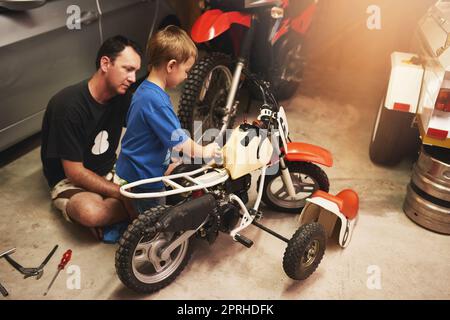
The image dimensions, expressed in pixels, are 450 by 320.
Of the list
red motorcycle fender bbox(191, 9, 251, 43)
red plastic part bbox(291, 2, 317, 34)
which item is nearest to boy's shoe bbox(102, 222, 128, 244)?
red motorcycle fender bbox(191, 9, 251, 43)

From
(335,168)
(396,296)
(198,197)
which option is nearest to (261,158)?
(198,197)

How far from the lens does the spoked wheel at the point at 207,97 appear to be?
3.06m

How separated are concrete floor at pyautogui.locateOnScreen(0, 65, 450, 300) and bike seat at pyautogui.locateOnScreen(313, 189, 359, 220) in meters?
0.17

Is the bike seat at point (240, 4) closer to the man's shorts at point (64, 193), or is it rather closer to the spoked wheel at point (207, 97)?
the spoked wheel at point (207, 97)

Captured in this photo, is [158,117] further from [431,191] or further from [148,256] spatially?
[431,191]

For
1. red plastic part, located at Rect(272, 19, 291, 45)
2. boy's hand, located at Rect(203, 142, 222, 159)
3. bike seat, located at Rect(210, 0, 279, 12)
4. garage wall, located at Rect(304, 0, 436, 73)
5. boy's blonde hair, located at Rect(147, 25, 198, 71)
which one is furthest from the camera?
garage wall, located at Rect(304, 0, 436, 73)

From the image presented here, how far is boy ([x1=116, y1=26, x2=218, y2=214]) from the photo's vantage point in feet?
7.07

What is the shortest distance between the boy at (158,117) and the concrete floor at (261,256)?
1.79 ft

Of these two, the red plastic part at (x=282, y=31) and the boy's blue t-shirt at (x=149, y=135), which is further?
the red plastic part at (x=282, y=31)

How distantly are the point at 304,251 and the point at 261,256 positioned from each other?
1.24 ft

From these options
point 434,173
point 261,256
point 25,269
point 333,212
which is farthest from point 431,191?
point 25,269

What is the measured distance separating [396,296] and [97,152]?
6.18 ft

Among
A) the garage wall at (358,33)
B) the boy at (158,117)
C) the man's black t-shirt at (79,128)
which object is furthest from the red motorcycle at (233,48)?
the boy at (158,117)

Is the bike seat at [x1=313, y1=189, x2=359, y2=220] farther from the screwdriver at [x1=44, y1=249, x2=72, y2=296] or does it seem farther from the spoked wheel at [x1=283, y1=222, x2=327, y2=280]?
the screwdriver at [x1=44, y1=249, x2=72, y2=296]
